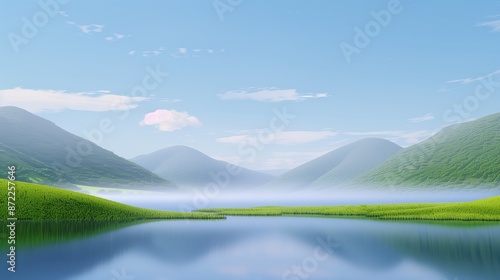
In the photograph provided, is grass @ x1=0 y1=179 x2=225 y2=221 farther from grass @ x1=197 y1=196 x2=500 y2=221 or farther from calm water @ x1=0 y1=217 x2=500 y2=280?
grass @ x1=197 y1=196 x2=500 y2=221

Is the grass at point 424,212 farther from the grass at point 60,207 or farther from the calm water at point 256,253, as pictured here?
the grass at point 60,207

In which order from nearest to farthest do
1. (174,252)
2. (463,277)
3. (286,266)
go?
(463,277)
(286,266)
(174,252)

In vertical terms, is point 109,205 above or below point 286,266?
above

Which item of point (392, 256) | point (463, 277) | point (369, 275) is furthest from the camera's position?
point (392, 256)

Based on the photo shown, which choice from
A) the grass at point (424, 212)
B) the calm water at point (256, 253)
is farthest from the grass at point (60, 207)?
the grass at point (424, 212)

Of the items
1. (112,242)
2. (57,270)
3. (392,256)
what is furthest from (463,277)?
(112,242)

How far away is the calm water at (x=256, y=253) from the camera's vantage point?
Answer: 43094mm

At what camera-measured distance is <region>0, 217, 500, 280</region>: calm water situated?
43094mm

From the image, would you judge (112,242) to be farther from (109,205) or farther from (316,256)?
(109,205)

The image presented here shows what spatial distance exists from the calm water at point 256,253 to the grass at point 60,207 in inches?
434

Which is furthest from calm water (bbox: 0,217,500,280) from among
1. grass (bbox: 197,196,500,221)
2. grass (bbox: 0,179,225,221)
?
grass (bbox: 197,196,500,221)

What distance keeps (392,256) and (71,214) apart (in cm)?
6531

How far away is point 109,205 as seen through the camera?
10119 centimetres

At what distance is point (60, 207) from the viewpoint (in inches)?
3679
